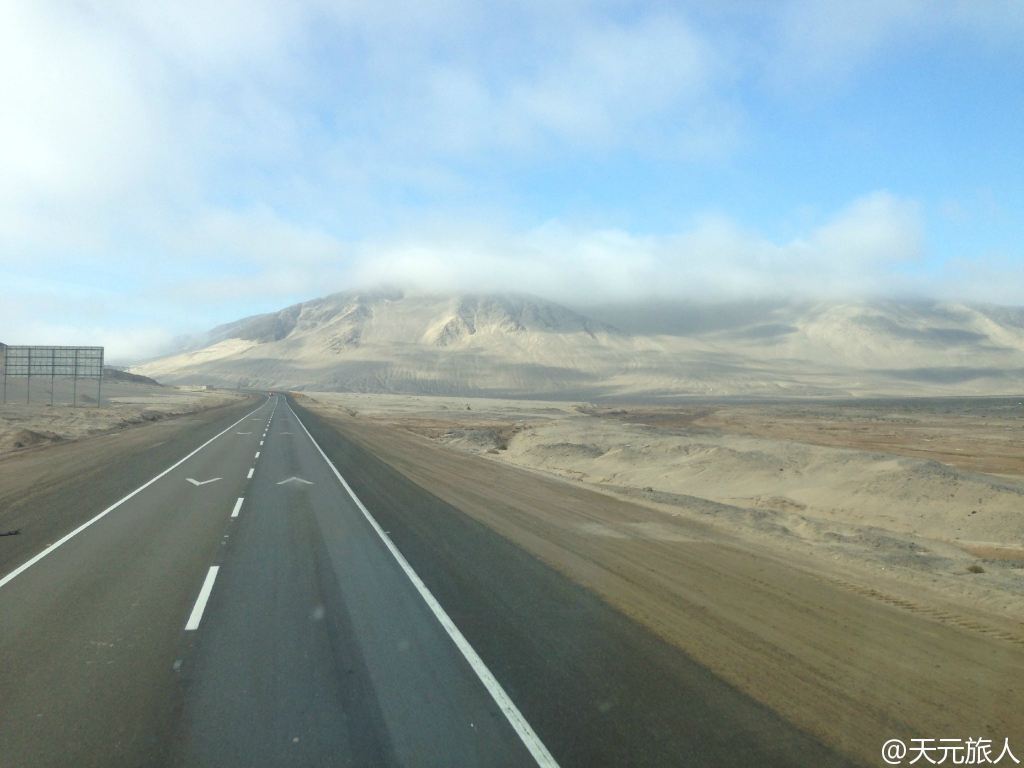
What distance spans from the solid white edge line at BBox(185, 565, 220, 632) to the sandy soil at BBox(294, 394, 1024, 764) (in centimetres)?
464

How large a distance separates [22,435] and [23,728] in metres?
36.9

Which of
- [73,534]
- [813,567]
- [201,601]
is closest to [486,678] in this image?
[201,601]

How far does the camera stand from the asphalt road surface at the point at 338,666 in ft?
17.9

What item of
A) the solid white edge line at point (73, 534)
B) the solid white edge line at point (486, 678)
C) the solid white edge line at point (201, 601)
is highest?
the solid white edge line at point (486, 678)

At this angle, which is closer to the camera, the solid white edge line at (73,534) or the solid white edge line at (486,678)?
the solid white edge line at (486,678)

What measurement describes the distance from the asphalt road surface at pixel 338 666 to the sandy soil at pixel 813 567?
27.5 inches

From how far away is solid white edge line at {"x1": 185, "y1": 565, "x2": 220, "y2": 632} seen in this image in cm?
828

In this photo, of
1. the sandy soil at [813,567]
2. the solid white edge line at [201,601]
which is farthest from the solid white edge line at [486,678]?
the solid white edge line at [201,601]

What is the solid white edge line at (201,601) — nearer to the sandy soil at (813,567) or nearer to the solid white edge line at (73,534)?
the solid white edge line at (73,534)

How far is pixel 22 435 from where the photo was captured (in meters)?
37.2

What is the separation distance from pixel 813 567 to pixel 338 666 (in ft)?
27.0

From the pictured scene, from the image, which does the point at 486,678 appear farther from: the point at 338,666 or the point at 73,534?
the point at 73,534

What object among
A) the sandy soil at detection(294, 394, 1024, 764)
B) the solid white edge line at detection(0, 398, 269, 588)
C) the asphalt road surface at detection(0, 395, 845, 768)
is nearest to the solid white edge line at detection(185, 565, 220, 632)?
the asphalt road surface at detection(0, 395, 845, 768)

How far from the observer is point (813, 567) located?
1242cm
